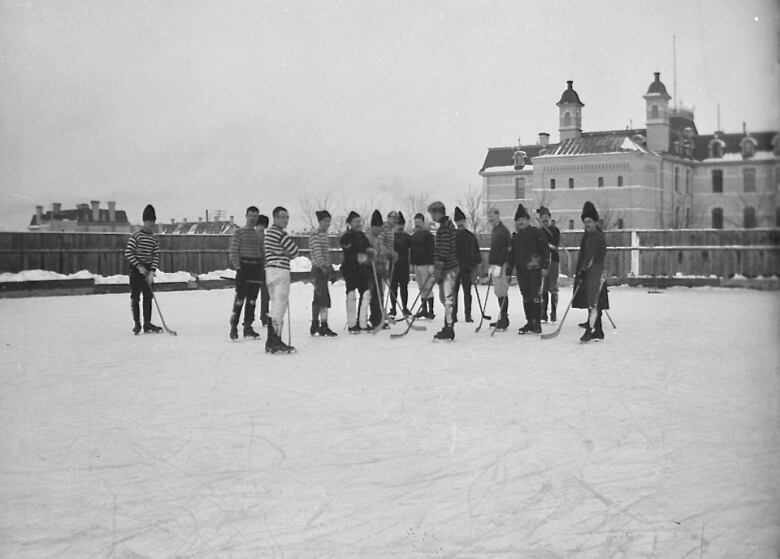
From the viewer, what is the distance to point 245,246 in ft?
36.8

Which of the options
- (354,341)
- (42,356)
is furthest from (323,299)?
(42,356)

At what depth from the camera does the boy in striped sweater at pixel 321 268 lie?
11.3 m

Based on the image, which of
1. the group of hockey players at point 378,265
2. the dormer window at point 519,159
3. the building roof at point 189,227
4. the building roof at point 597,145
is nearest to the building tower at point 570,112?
the building roof at point 597,145

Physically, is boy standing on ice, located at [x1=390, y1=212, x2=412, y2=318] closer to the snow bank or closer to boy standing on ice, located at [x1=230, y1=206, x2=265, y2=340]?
boy standing on ice, located at [x1=230, y1=206, x2=265, y2=340]

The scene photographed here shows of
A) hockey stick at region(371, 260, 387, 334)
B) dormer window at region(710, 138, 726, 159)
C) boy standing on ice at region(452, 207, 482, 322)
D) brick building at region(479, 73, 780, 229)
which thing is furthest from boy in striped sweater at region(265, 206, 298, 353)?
brick building at region(479, 73, 780, 229)

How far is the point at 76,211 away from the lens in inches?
2511

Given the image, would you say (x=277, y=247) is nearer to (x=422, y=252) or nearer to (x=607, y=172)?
(x=422, y=252)

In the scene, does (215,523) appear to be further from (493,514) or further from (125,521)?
(493,514)

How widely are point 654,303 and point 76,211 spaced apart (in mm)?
55169

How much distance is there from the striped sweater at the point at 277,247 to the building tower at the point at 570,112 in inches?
2281

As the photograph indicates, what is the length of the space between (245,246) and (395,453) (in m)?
6.67

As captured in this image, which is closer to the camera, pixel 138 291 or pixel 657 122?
pixel 138 291

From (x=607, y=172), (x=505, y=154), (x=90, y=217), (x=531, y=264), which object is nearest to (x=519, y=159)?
(x=505, y=154)

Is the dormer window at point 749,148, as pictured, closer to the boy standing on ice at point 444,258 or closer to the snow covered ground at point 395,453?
the snow covered ground at point 395,453
